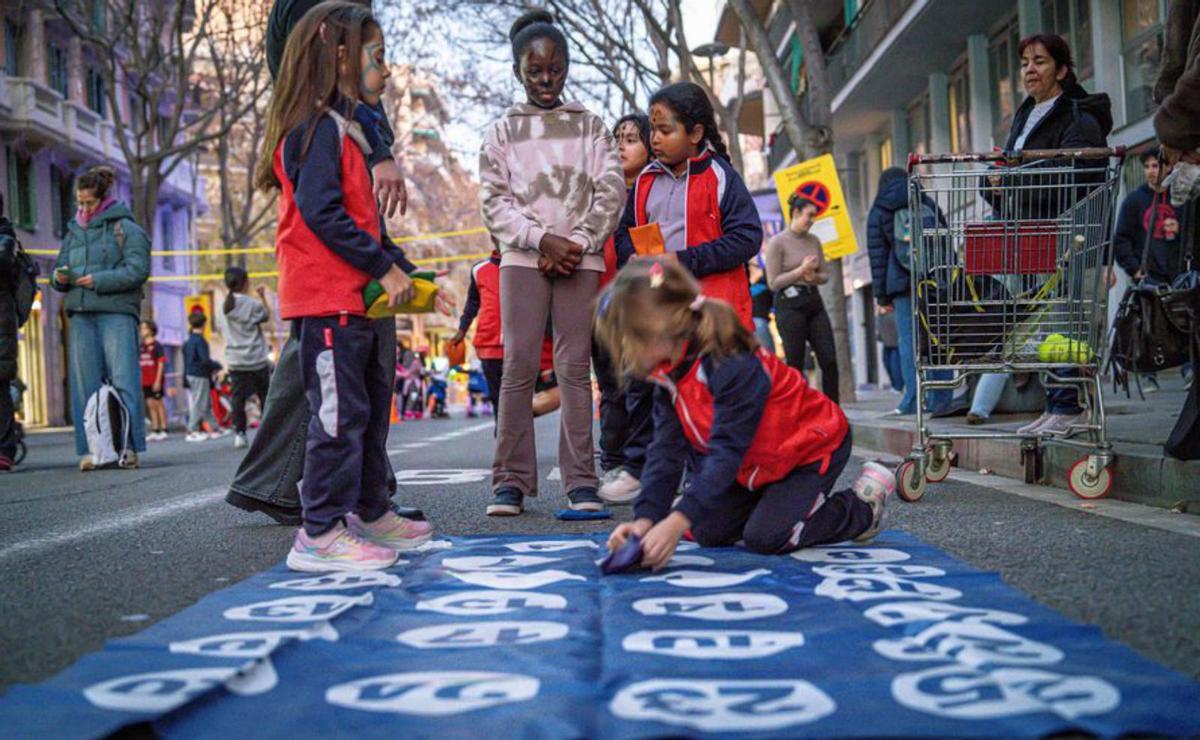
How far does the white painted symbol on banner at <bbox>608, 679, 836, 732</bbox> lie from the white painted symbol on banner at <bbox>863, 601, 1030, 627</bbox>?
0.66 metres

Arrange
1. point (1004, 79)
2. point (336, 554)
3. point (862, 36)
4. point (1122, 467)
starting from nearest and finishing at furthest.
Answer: point (336, 554) < point (1122, 467) < point (1004, 79) < point (862, 36)

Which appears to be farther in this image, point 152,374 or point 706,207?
point 152,374

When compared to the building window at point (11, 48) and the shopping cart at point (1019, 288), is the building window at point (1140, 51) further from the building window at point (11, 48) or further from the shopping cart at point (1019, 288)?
the building window at point (11, 48)

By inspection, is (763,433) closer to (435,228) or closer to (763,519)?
(763,519)

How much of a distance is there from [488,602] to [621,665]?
0.88 metres

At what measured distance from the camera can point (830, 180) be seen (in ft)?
49.1

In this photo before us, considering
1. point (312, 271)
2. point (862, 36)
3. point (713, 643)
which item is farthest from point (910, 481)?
point (862, 36)

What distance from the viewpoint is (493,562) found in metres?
4.27

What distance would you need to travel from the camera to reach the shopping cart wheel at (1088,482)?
5.80 m

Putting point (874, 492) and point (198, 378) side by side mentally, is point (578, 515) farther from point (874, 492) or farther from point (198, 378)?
point (198, 378)

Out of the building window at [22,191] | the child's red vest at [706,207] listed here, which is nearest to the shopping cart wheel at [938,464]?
the child's red vest at [706,207]

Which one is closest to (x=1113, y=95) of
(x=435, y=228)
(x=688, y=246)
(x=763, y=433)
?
(x=688, y=246)

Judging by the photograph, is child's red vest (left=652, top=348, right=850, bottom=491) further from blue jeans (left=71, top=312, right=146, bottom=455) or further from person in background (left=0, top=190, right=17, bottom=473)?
person in background (left=0, top=190, right=17, bottom=473)

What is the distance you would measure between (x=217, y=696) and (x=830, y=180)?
1320cm
